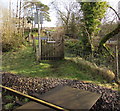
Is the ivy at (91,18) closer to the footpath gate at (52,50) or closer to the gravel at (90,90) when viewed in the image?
the footpath gate at (52,50)

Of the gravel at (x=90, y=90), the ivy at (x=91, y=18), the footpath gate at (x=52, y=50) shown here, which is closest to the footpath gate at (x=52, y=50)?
the footpath gate at (x=52, y=50)

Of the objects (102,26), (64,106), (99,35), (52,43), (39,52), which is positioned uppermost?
(102,26)

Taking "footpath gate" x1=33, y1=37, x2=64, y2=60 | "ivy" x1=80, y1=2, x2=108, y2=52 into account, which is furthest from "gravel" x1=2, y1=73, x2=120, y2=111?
"ivy" x1=80, y1=2, x2=108, y2=52

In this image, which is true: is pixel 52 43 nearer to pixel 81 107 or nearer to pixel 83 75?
pixel 83 75

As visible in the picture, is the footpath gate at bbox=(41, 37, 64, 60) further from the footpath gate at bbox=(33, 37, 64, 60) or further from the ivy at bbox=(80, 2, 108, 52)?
the ivy at bbox=(80, 2, 108, 52)

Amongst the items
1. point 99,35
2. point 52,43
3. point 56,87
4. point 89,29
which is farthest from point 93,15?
point 56,87

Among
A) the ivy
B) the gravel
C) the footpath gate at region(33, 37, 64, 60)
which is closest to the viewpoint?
the gravel

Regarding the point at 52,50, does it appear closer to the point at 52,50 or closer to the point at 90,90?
the point at 52,50

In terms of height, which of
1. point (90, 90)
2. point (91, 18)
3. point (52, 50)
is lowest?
point (90, 90)

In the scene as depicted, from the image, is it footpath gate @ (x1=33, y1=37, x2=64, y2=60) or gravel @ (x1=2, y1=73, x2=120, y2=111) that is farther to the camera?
footpath gate @ (x1=33, y1=37, x2=64, y2=60)

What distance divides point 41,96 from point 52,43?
170 inches

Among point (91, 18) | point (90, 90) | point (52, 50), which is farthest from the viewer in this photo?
point (91, 18)

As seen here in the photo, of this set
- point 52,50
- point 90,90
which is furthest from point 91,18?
point 90,90

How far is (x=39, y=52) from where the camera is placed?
6449 mm
